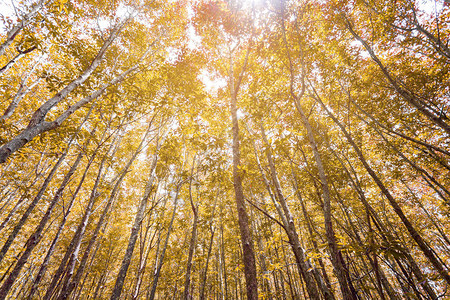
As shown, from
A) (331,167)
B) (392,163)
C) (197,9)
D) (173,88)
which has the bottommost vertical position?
(331,167)

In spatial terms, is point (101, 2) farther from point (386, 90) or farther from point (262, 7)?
point (386, 90)

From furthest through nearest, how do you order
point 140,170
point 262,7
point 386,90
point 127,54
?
point 140,170 < point 127,54 < point 386,90 < point 262,7

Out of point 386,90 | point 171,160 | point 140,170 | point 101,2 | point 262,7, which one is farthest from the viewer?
point 140,170

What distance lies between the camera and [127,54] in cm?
1059

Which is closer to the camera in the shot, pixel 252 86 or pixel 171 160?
pixel 171 160

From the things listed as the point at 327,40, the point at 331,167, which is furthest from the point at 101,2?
the point at 331,167

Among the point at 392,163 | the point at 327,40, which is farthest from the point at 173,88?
the point at 392,163

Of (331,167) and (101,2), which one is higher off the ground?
(101,2)

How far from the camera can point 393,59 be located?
860cm

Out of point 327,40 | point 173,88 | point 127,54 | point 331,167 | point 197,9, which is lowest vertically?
point 331,167

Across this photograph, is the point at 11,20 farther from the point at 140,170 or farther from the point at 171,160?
the point at 140,170

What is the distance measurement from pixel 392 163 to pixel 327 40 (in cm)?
750

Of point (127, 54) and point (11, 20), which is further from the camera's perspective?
point (127, 54)

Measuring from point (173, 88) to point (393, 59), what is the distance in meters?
11.1
